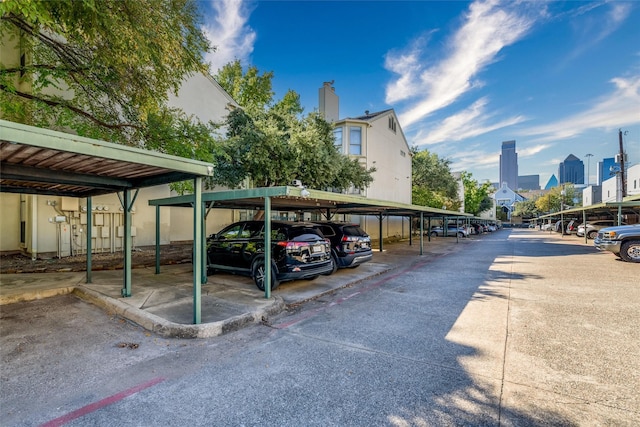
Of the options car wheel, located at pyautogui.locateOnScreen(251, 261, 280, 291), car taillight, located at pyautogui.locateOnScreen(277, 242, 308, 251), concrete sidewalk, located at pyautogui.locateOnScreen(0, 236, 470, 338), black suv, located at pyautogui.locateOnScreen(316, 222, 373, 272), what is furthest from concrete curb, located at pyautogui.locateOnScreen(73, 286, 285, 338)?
black suv, located at pyautogui.locateOnScreen(316, 222, 373, 272)

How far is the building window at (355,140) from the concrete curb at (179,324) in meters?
16.8

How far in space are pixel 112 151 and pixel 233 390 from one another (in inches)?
120

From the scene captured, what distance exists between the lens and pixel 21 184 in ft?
20.0

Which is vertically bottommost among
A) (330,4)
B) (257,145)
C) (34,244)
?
(34,244)

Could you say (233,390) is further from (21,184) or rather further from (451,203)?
(451,203)

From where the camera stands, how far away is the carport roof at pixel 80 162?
10.1 feet

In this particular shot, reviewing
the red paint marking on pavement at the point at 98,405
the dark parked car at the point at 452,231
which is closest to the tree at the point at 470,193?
the dark parked car at the point at 452,231

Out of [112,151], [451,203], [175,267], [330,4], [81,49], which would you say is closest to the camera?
[112,151]

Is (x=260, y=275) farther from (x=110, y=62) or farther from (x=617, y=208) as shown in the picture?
(x=617, y=208)

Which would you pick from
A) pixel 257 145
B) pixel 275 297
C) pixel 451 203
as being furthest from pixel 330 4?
pixel 451 203

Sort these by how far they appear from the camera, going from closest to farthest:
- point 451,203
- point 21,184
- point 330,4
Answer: point 21,184 → point 330,4 → point 451,203

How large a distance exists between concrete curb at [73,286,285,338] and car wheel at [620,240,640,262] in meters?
13.6

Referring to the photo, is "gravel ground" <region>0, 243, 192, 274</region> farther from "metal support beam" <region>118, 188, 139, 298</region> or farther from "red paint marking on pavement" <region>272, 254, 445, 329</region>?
"red paint marking on pavement" <region>272, 254, 445, 329</region>

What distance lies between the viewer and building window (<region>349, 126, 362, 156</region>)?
21438mm
